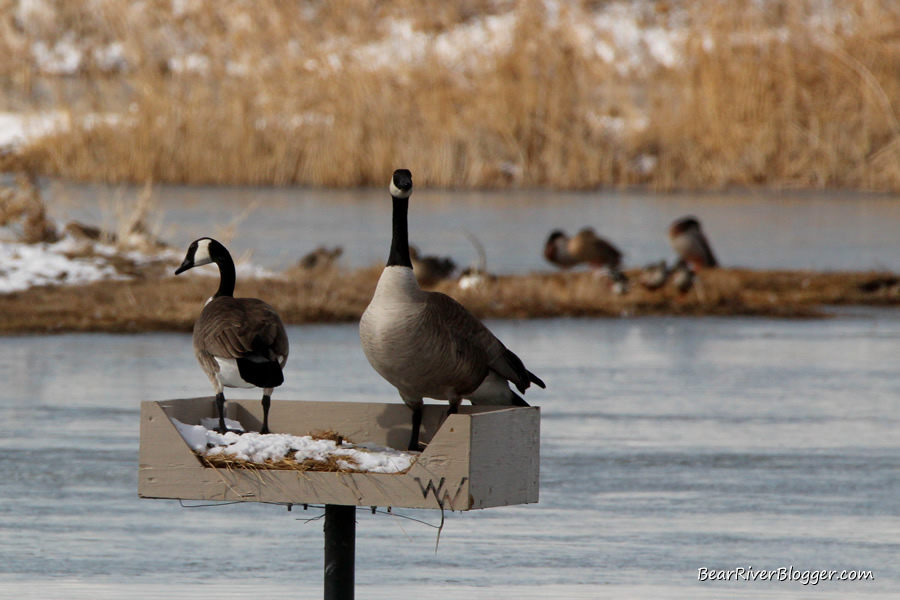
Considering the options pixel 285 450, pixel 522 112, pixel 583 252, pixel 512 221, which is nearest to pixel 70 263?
pixel 583 252

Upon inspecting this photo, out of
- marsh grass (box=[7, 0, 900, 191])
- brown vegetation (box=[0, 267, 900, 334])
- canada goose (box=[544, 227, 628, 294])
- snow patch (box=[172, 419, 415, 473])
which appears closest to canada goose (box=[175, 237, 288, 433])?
snow patch (box=[172, 419, 415, 473])

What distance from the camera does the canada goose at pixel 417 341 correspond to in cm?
524

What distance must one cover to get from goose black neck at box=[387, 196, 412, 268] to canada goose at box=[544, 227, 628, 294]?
13.6 meters

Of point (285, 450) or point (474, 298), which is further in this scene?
point (474, 298)

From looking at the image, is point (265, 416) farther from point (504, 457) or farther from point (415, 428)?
point (504, 457)

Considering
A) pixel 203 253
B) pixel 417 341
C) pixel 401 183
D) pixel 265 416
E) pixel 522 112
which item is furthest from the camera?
pixel 522 112

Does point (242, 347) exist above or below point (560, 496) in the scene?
above

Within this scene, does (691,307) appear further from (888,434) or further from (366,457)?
(366,457)

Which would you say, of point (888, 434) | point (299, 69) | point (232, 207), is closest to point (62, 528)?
point (888, 434)

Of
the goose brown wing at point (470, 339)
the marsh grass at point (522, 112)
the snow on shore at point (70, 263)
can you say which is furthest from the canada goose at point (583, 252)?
the goose brown wing at point (470, 339)

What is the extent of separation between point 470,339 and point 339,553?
0.82 metres

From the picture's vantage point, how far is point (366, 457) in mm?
5031

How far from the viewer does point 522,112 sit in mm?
30812

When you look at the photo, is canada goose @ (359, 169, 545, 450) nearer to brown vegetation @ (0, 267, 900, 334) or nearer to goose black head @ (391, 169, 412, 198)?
goose black head @ (391, 169, 412, 198)
